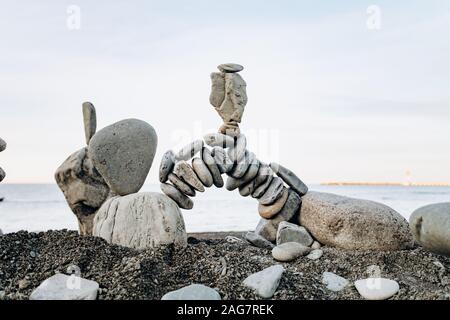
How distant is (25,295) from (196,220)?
11.2 metres

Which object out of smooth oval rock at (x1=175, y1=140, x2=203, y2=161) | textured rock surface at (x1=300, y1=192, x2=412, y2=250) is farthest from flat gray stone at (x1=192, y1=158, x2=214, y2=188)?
textured rock surface at (x1=300, y1=192, x2=412, y2=250)

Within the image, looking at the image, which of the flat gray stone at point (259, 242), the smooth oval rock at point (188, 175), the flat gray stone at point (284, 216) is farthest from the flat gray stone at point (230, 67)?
the flat gray stone at point (259, 242)

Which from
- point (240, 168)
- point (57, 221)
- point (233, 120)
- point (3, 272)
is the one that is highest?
point (233, 120)

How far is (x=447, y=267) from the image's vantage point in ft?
20.0

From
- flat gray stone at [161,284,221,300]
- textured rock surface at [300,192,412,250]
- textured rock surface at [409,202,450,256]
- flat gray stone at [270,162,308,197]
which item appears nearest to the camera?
flat gray stone at [161,284,221,300]

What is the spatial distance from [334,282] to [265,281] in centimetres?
85

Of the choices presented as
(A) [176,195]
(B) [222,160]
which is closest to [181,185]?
(A) [176,195]

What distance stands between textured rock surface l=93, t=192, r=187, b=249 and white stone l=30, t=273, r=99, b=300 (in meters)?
1.24

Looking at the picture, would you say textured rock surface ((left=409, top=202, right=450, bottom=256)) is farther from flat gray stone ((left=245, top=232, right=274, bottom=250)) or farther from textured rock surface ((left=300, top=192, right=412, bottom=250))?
flat gray stone ((left=245, top=232, right=274, bottom=250))

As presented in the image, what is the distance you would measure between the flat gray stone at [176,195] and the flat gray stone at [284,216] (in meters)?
1.23

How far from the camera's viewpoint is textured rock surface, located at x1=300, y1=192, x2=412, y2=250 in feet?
21.6
